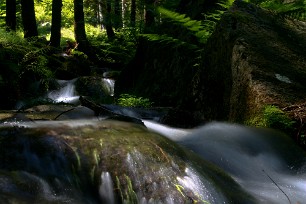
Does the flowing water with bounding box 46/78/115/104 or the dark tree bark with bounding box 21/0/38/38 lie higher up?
the dark tree bark with bounding box 21/0/38/38

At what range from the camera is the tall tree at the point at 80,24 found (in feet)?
42.2

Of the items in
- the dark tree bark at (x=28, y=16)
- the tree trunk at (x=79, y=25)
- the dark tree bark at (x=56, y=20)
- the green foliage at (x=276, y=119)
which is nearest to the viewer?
the green foliage at (x=276, y=119)

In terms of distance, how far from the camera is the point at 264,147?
12.0 feet

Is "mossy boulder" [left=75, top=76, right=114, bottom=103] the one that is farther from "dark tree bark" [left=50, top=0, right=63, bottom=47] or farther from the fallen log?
the fallen log

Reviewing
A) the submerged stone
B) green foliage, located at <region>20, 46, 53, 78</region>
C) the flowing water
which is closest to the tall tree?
the flowing water

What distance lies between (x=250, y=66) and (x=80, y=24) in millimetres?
9884

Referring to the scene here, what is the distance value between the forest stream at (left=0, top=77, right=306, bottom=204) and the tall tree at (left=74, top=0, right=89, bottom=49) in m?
10.1

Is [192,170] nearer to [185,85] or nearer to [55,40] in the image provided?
[185,85]

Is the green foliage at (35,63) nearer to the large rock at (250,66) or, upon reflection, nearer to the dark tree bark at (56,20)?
the dark tree bark at (56,20)

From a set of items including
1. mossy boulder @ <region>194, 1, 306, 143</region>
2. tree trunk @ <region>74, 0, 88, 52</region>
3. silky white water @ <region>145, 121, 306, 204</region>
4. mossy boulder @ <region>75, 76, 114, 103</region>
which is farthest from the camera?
tree trunk @ <region>74, 0, 88, 52</region>

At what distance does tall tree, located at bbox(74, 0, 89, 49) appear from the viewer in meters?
12.9

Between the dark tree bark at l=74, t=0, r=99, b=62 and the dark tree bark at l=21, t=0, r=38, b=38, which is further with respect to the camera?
the dark tree bark at l=74, t=0, r=99, b=62

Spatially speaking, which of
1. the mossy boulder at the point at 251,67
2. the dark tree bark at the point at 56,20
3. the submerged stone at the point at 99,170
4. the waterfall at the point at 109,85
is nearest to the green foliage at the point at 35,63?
the waterfall at the point at 109,85

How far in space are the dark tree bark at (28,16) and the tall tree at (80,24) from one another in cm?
237
